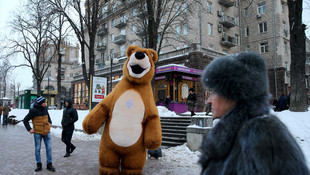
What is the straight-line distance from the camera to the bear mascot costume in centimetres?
412

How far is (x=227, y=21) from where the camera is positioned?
27984 millimetres

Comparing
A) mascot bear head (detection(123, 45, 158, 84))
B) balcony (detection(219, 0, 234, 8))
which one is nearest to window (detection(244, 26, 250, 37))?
balcony (detection(219, 0, 234, 8))

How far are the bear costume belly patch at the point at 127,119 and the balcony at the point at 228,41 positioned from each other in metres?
25.5

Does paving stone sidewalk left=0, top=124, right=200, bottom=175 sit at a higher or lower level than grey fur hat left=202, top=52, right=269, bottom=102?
lower

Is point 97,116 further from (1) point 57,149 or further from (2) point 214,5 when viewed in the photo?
(2) point 214,5

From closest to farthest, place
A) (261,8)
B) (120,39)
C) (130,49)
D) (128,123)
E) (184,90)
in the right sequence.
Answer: (128,123), (130,49), (184,90), (261,8), (120,39)

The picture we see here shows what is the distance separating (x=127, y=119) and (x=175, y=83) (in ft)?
52.8

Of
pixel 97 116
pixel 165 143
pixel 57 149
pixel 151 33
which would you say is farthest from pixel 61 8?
pixel 97 116

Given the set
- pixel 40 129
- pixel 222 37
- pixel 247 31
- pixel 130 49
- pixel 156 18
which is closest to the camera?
pixel 130 49

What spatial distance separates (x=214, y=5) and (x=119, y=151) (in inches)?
1075

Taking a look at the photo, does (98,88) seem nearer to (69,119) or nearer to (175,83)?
(69,119)

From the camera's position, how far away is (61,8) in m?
16.5

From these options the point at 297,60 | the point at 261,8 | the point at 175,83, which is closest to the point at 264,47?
the point at 261,8

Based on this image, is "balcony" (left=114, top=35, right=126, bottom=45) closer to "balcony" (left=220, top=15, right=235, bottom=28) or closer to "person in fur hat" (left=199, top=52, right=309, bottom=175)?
"balcony" (left=220, top=15, right=235, bottom=28)
